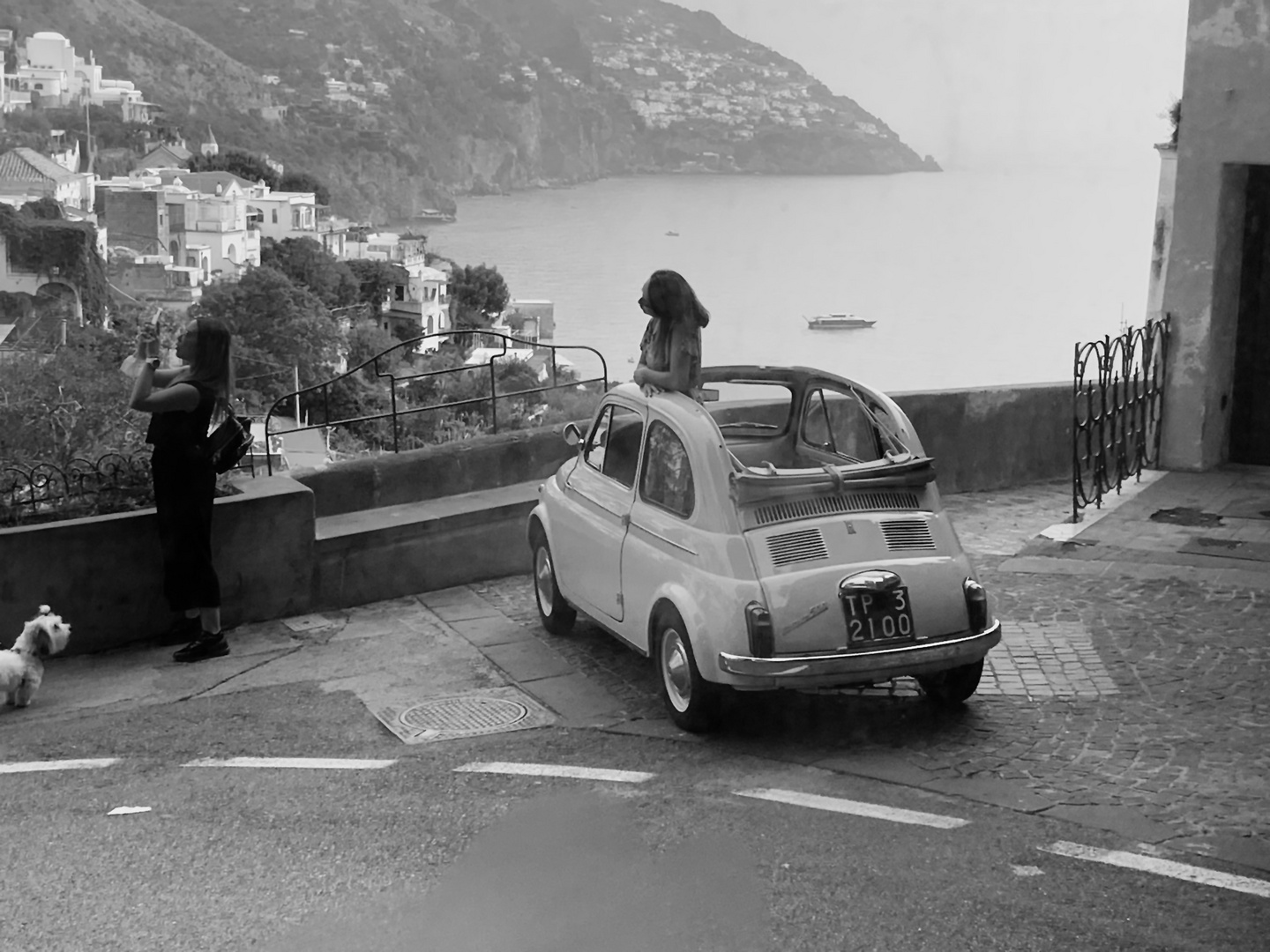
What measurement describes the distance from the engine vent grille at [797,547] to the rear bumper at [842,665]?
44 centimetres

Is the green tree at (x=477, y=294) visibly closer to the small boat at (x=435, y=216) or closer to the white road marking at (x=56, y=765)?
the small boat at (x=435, y=216)

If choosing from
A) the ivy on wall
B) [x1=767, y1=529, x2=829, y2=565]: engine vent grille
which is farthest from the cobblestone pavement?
the ivy on wall

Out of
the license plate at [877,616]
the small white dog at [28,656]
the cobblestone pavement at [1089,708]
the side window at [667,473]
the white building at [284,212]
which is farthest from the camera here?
the white building at [284,212]

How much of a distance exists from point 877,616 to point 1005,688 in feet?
4.10

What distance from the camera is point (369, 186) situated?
381 feet

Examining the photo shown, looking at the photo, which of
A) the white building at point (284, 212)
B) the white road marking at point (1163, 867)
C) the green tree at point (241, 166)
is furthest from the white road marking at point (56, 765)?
the green tree at point (241, 166)

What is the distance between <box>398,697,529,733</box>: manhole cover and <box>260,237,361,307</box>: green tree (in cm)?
6764

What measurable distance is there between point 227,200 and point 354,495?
363ft

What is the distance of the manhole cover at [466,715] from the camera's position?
737 centimetres

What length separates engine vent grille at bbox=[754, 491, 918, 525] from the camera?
6996 mm

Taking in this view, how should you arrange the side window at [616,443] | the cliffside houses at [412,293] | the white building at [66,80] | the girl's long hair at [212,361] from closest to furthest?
the side window at [616,443]
the girl's long hair at [212,361]
the cliffside houses at [412,293]
the white building at [66,80]

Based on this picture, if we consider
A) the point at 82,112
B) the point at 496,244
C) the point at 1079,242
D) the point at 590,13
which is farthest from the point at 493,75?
the point at 82,112

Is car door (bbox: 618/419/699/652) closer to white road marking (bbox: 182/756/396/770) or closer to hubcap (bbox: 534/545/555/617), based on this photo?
hubcap (bbox: 534/545/555/617)

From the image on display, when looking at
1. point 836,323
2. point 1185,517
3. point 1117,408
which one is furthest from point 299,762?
point 836,323
